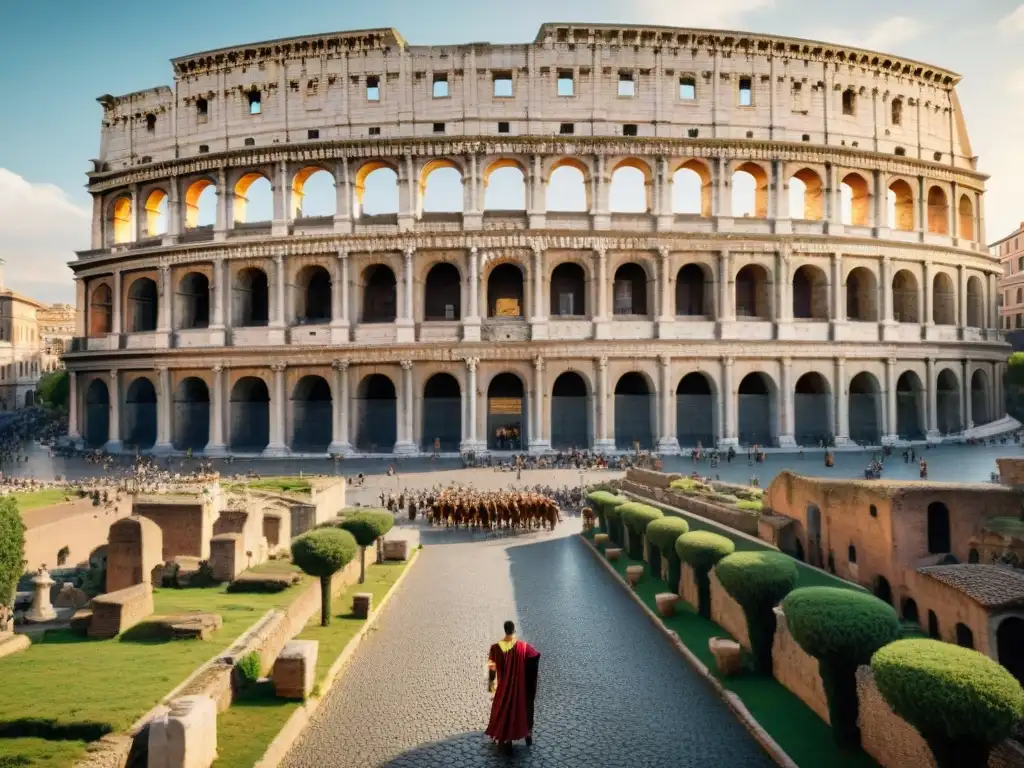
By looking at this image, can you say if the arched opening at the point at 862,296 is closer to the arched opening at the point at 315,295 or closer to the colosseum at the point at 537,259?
the colosseum at the point at 537,259

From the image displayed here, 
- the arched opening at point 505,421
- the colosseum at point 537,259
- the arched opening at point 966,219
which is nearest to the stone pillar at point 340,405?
the colosseum at point 537,259

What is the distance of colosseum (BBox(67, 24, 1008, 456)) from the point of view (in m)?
34.4

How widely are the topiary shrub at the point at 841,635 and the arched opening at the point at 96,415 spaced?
3974 centimetres

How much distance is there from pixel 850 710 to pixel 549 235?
93.2ft

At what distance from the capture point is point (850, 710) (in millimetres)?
7902

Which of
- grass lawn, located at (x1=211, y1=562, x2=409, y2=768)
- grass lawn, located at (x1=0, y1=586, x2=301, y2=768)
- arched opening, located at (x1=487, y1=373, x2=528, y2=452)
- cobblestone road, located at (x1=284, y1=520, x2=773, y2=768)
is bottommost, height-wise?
cobblestone road, located at (x1=284, y1=520, x2=773, y2=768)

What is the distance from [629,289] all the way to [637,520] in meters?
21.8

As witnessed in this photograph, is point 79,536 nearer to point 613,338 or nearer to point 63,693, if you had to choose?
point 63,693

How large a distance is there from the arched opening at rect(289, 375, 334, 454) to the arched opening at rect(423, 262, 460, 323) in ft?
20.9

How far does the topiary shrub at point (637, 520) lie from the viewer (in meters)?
16.0

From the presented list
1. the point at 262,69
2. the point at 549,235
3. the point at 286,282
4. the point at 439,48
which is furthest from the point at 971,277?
the point at 262,69

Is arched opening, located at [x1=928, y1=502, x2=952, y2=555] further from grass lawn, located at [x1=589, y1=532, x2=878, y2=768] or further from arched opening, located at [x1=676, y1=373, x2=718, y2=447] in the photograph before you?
arched opening, located at [x1=676, y1=373, x2=718, y2=447]

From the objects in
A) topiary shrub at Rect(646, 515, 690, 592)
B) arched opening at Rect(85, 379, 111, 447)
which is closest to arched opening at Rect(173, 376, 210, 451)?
arched opening at Rect(85, 379, 111, 447)

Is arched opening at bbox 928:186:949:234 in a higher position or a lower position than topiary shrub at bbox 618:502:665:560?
higher
